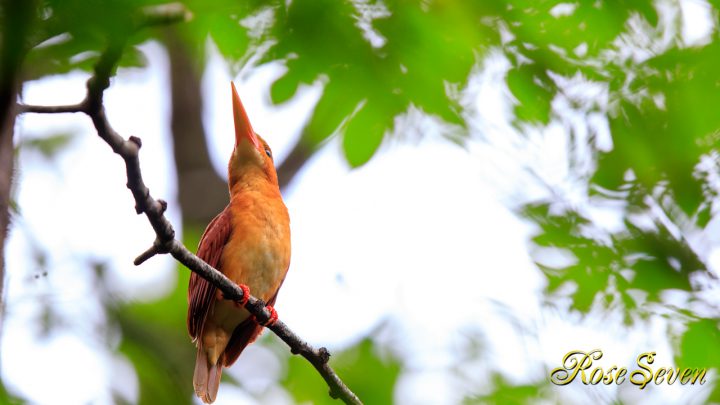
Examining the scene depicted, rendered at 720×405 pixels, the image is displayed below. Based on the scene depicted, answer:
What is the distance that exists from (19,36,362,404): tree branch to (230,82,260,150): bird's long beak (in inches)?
68.8

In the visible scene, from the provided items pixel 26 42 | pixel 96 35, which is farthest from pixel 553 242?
pixel 26 42

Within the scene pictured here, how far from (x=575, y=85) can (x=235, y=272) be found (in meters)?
2.73

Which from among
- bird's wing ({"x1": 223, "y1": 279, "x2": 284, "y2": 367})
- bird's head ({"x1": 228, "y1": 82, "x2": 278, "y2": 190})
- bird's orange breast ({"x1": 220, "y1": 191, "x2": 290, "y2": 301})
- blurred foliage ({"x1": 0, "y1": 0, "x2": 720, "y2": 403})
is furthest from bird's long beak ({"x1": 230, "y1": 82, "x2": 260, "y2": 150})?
blurred foliage ({"x1": 0, "y1": 0, "x2": 720, "y2": 403})

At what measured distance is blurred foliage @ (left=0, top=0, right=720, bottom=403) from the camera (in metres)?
2.38

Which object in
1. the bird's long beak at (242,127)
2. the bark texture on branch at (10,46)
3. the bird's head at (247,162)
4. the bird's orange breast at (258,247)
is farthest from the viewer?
the bird's head at (247,162)

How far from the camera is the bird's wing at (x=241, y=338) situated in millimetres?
5074

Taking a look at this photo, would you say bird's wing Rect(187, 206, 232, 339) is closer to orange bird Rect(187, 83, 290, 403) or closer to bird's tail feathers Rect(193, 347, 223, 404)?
orange bird Rect(187, 83, 290, 403)

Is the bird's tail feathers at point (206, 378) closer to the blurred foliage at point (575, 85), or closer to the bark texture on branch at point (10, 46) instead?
the blurred foliage at point (575, 85)

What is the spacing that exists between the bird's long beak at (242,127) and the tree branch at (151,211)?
5.74 feet

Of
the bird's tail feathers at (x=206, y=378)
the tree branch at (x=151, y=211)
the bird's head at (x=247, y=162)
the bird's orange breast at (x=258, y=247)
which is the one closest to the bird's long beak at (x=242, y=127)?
the bird's head at (x=247, y=162)

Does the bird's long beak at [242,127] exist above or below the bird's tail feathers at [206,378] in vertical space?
above

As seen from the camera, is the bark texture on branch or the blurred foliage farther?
the blurred foliage

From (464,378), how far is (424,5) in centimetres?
193

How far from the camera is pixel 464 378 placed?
3.78m
